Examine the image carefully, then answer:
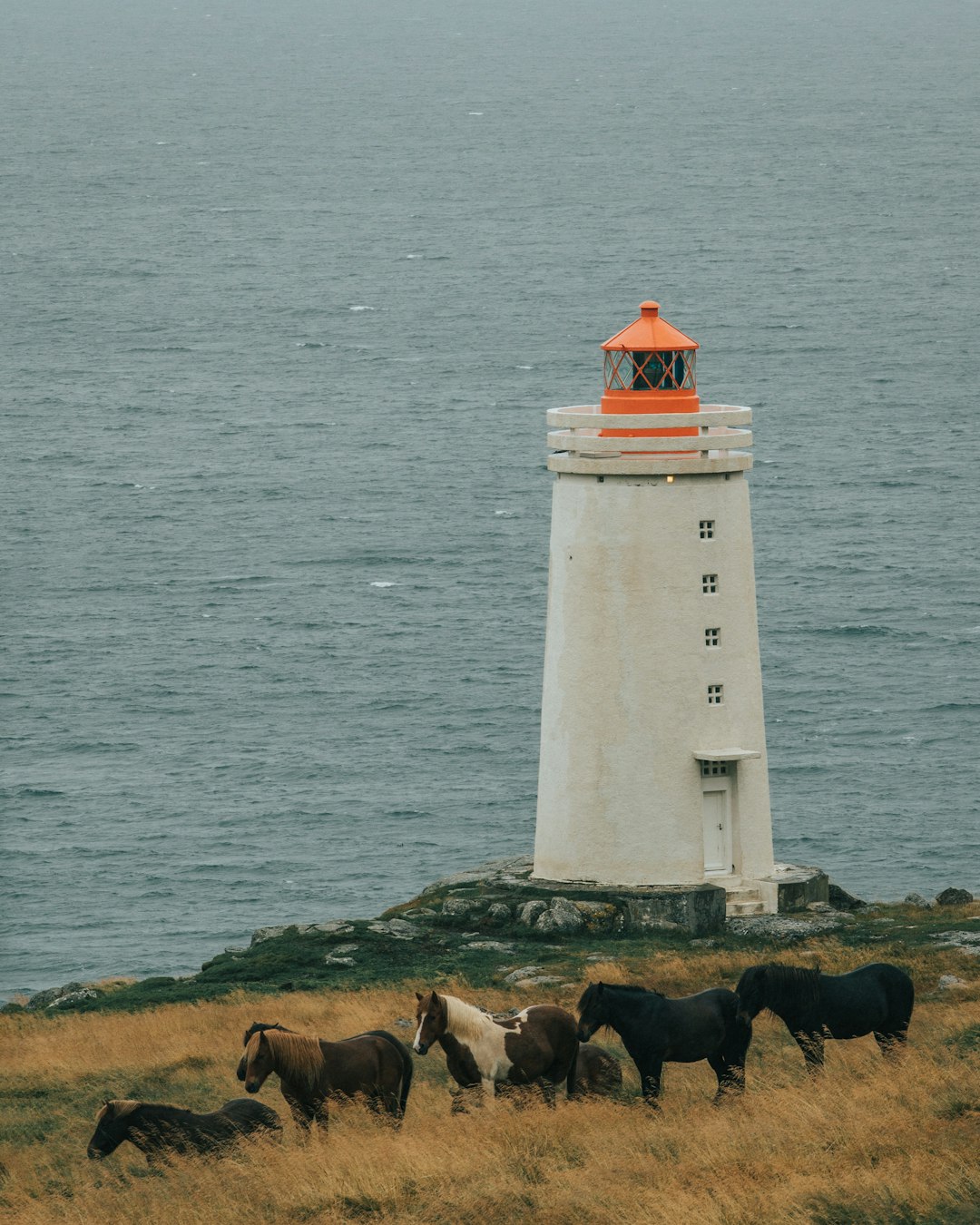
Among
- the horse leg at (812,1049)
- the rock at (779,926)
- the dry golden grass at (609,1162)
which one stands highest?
the rock at (779,926)

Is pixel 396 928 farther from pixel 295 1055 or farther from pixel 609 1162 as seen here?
pixel 609 1162

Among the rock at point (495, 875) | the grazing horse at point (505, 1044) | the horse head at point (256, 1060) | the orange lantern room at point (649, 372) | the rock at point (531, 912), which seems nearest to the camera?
the horse head at point (256, 1060)

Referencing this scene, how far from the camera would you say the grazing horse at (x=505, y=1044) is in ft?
79.5

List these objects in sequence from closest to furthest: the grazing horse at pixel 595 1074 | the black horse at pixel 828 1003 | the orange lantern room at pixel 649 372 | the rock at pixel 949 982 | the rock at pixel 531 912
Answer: the black horse at pixel 828 1003 → the grazing horse at pixel 595 1074 → the rock at pixel 949 982 → the rock at pixel 531 912 → the orange lantern room at pixel 649 372

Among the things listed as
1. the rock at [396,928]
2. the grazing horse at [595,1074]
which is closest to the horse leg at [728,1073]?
the grazing horse at [595,1074]

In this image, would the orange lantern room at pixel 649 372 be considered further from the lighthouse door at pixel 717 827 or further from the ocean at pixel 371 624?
the ocean at pixel 371 624

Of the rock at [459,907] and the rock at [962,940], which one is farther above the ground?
the rock at [459,907]

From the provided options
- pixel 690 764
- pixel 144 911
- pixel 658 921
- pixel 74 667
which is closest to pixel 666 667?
pixel 690 764

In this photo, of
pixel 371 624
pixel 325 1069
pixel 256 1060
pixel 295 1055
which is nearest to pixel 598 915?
pixel 325 1069

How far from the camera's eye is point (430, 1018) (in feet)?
78.1

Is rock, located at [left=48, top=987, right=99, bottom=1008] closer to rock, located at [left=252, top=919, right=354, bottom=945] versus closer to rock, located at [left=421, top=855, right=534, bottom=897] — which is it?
rock, located at [left=252, top=919, right=354, bottom=945]

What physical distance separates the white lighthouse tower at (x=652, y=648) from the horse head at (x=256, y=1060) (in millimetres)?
18949

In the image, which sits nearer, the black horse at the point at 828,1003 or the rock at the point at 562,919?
the black horse at the point at 828,1003

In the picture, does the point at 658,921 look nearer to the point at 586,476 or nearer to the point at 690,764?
the point at 690,764
